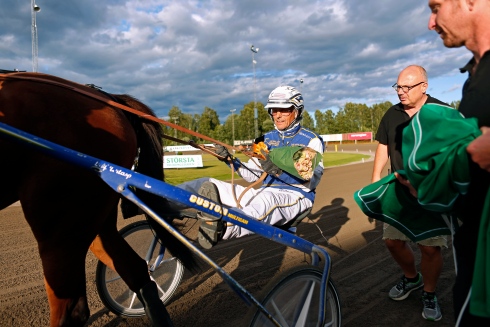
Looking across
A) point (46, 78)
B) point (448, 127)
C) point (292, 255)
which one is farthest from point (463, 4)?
point (292, 255)

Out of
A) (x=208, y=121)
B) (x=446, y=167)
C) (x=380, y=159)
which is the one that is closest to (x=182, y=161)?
(x=380, y=159)

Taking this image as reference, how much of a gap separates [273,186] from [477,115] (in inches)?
73.3

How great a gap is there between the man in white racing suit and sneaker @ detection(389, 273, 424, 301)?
3.96ft

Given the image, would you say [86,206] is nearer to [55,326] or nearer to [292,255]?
[55,326]

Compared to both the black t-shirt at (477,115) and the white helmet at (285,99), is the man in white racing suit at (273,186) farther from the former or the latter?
the black t-shirt at (477,115)

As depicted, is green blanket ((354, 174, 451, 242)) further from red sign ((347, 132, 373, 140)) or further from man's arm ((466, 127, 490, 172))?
red sign ((347, 132, 373, 140))

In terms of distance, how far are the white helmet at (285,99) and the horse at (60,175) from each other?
50.4 inches

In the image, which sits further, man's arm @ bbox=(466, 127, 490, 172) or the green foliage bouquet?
the green foliage bouquet

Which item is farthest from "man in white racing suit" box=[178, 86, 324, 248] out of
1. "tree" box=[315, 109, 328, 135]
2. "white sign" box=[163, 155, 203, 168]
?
"tree" box=[315, 109, 328, 135]

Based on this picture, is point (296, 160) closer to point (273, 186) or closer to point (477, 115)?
point (273, 186)

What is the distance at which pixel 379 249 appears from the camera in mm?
4652

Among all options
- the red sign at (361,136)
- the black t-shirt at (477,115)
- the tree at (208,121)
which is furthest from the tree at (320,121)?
the black t-shirt at (477,115)

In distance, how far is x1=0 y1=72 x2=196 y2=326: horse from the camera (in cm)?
193

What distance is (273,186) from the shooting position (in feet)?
9.77
